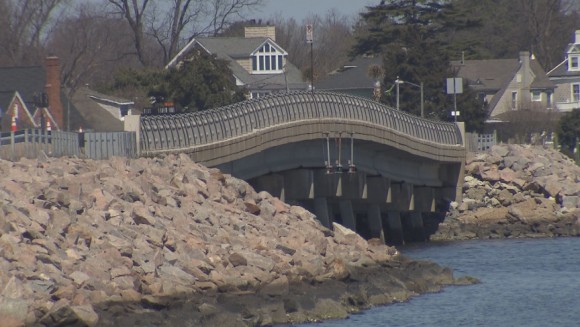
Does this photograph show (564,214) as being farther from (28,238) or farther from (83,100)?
(28,238)

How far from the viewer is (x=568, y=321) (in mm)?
37094

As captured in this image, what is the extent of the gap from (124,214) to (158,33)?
6663 cm

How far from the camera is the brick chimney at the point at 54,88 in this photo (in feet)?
230

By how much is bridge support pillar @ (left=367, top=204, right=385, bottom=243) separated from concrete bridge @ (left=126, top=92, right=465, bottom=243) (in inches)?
1.6

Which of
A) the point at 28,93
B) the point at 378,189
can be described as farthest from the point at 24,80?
the point at 378,189

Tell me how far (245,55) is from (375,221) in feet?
138

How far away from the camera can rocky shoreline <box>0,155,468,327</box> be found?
30.7 metres

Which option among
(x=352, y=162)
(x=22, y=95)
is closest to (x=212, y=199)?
(x=352, y=162)

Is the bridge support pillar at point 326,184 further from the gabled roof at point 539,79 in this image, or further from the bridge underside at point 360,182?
the gabled roof at point 539,79

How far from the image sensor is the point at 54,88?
2793 inches

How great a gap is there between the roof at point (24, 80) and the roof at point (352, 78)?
99.6ft

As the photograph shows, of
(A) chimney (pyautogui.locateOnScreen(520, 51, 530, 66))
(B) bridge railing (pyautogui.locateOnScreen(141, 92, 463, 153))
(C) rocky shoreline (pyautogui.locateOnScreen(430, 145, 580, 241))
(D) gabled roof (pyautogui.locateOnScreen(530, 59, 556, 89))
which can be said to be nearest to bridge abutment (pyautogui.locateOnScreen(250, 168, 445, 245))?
(C) rocky shoreline (pyautogui.locateOnScreen(430, 145, 580, 241))

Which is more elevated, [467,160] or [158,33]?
[158,33]

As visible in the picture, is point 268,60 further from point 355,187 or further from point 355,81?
point 355,187
